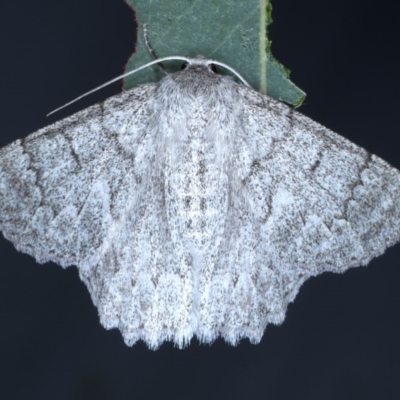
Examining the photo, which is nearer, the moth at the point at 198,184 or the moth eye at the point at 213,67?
the moth at the point at 198,184

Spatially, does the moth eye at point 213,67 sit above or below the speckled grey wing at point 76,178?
above

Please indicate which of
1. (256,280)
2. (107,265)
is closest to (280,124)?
(256,280)

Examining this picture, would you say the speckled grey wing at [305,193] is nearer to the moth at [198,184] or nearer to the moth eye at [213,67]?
→ the moth at [198,184]

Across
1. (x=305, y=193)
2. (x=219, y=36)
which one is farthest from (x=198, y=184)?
(x=219, y=36)

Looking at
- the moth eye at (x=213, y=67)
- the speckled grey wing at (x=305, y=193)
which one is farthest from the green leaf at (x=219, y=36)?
the speckled grey wing at (x=305, y=193)

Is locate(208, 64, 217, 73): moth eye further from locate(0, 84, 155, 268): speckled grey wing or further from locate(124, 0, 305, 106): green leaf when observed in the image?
locate(0, 84, 155, 268): speckled grey wing

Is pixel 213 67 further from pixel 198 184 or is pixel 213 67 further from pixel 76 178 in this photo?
pixel 76 178
